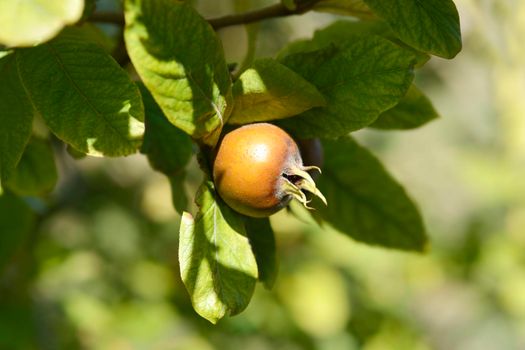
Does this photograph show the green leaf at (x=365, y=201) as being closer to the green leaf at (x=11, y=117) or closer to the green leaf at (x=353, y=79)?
the green leaf at (x=353, y=79)

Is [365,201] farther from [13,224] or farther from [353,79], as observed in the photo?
[13,224]

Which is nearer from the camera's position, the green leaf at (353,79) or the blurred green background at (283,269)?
the green leaf at (353,79)

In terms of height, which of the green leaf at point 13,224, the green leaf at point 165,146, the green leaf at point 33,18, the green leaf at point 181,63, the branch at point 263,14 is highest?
the green leaf at point 33,18

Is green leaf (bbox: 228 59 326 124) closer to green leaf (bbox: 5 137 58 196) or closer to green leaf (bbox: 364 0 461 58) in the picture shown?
green leaf (bbox: 364 0 461 58)

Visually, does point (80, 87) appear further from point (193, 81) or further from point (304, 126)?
point (304, 126)

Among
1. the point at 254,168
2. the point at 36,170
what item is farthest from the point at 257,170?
the point at 36,170

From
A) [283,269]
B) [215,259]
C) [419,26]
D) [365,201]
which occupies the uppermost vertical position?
[419,26]

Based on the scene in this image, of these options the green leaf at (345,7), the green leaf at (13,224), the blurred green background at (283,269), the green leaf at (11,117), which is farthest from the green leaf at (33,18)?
the green leaf at (13,224)
